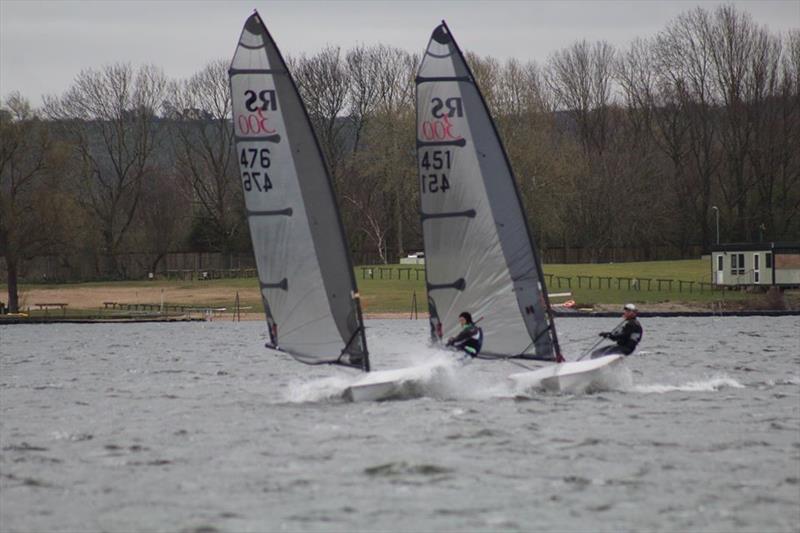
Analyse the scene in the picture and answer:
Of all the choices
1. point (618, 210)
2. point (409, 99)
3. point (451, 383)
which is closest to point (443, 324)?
point (451, 383)

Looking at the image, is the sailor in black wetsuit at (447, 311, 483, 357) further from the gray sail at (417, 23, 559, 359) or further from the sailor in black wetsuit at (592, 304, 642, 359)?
the sailor in black wetsuit at (592, 304, 642, 359)

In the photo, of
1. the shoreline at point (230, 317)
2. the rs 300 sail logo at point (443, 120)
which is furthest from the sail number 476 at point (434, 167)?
the shoreline at point (230, 317)

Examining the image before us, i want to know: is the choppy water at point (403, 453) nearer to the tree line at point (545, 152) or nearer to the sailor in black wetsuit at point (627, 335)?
the sailor in black wetsuit at point (627, 335)

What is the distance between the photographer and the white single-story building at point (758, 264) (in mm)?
82500

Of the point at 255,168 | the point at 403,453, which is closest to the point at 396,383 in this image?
the point at 403,453

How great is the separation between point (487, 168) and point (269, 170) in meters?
4.66

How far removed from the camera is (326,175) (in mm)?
28281

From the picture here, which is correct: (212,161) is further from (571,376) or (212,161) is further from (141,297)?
(571,376)

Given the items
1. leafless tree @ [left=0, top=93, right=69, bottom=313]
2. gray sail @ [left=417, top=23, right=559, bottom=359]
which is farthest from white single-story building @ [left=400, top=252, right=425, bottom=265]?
gray sail @ [left=417, top=23, right=559, bottom=359]

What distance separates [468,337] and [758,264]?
57137 mm

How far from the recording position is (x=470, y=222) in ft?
98.2

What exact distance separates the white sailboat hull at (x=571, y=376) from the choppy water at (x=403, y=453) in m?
0.33

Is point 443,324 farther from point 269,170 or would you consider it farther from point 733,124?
point 733,124

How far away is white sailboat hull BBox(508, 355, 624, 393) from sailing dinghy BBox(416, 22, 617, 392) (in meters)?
0.05
